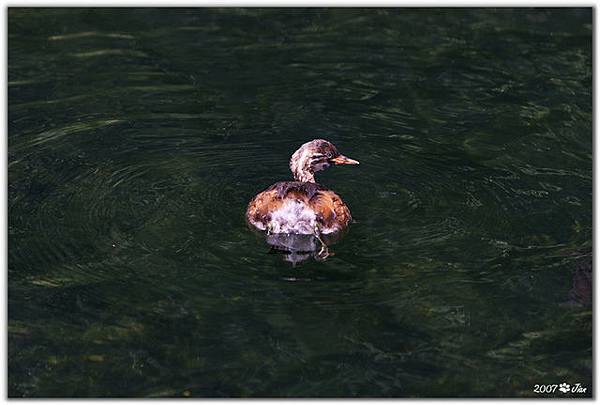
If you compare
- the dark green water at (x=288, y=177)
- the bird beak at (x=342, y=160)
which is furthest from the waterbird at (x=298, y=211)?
the bird beak at (x=342, y=160)

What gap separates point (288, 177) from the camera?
34.0 feet

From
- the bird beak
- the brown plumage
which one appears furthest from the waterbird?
the bird beak

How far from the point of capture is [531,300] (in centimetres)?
795

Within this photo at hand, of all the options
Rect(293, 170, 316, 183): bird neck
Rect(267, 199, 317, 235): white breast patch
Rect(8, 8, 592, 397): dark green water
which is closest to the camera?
Rect(8, 8, 592, 397): dark green water

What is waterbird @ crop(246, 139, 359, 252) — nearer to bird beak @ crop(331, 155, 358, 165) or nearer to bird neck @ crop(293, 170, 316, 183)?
bird neck @ crop(293, 170, 316, 183)

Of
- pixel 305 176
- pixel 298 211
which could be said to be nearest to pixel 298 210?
pixel 298 211

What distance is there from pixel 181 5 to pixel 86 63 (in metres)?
2.10

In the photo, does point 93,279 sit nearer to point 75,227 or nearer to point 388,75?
point 75,227

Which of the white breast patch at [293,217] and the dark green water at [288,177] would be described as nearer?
the dark green water at [288,177]

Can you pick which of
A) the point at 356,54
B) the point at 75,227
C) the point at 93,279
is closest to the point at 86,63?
the point at 356,54

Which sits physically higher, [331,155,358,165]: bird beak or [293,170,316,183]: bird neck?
[331,155,358,165]: bird beak

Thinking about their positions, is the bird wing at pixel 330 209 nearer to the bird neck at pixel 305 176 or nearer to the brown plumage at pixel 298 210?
the brown plumage at pixel 298 210

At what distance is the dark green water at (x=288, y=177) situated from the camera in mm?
7359

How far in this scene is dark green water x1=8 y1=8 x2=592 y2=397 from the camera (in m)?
7.36
